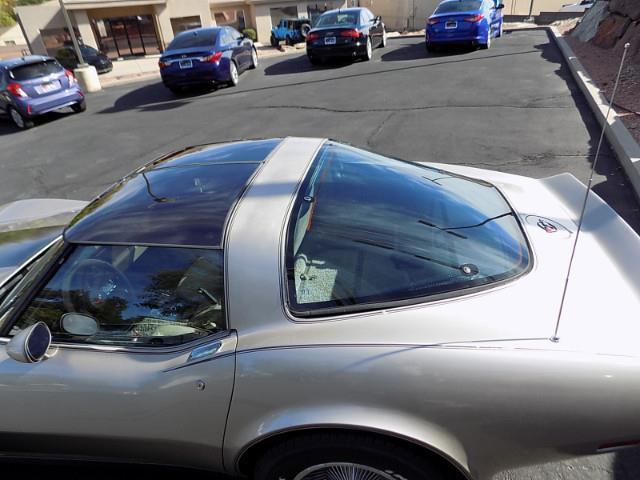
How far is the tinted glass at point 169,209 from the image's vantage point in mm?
1936

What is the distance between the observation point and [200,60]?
11.5 meters

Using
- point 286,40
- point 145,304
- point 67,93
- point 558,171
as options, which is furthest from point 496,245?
point 286,40

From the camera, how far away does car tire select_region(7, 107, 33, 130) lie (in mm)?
10336

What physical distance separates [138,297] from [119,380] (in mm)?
381

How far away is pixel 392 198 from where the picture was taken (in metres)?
2.29

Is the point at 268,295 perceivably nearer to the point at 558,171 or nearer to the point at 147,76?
the point at 558,171

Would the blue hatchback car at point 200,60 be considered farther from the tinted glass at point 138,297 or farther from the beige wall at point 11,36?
the beige wall at point 11,36

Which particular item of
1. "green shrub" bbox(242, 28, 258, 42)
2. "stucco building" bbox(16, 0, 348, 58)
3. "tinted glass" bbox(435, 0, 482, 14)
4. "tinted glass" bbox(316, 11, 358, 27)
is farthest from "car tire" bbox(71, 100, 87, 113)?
"green shrub" bbox(242, 28, 258, 42)

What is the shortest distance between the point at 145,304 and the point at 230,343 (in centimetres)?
53

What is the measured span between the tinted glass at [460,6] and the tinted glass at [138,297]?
14.3 metres

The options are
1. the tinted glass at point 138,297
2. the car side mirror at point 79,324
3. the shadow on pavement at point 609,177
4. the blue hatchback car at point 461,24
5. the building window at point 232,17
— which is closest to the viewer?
the tinted glass at point 138,297

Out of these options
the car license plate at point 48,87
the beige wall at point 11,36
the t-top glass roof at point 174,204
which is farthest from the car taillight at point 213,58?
the beige wall at point 11,36

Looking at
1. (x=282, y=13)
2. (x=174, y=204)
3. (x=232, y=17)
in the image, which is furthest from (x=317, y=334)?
(x=232, y=17)

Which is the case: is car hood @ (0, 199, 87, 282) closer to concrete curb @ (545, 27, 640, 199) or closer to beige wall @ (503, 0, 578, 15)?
concrete curb @ (545, 27, 640, 199)
